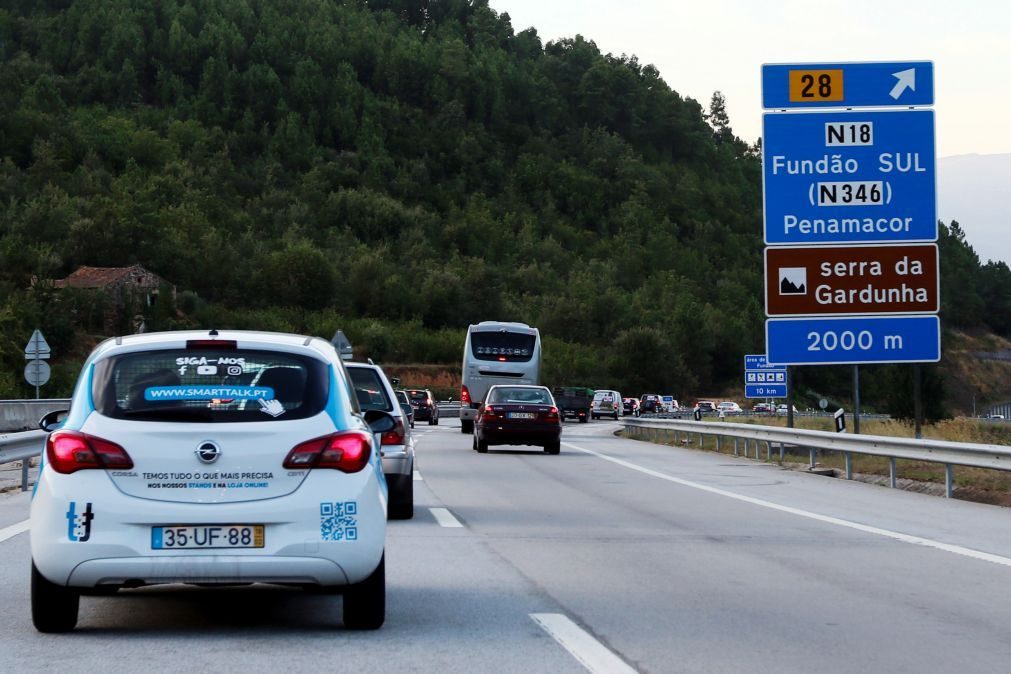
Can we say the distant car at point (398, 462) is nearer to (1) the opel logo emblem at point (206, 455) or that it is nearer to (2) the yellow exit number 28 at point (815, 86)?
(1) the opel logo emblem at point (206, 455)

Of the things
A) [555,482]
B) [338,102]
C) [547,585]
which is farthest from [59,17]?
[547,585]

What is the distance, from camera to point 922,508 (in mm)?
17375

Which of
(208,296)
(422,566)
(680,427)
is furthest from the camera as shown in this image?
(208,296)

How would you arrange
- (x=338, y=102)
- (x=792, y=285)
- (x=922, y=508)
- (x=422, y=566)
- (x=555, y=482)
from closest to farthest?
(x=422, y=566) → (x=922, y=508) → (x=555, y=482) → (x=792, y=285) → (x=338, y=102)

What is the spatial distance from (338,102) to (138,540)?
17609cm

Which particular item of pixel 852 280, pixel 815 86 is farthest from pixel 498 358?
pixel 852 280

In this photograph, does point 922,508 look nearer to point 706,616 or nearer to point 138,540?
point 706,616

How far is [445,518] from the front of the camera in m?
15.7

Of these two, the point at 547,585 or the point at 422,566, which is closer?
the point at 547,585

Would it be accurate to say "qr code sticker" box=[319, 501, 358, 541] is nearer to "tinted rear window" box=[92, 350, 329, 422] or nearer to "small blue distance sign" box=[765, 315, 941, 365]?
"tinted rear window" box=[92, 350, 329, 422]

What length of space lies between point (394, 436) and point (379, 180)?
157m

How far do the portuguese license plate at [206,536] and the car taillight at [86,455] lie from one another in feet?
1.26

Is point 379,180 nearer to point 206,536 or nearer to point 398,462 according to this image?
point 398,462

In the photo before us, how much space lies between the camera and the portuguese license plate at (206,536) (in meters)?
7.76
